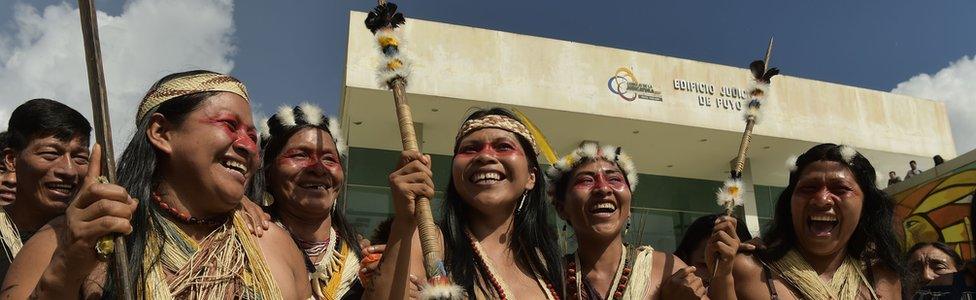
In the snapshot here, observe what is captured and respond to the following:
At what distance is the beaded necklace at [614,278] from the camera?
10.2 ft

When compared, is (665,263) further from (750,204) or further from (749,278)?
→ (750,204)

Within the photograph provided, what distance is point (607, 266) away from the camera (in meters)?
3.27

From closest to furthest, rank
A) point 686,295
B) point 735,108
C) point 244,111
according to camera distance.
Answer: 1. point 244,111
2. point 686,295
3. point 735,108

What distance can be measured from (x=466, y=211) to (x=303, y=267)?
76 cm

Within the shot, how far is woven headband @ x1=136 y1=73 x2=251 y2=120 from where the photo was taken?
243cm

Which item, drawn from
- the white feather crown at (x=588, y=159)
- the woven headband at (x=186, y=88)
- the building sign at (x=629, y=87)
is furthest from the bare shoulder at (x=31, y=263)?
the building sign at (x=629, y=87)

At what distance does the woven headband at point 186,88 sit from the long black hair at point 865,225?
2522 mm

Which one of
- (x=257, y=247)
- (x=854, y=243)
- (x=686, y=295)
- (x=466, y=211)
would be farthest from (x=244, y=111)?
(x=854, y=243)

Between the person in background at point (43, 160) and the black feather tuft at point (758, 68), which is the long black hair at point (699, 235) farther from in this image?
the person in background at point (43, 160)

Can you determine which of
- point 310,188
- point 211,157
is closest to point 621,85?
point 310,188

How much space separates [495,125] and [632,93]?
1157cm

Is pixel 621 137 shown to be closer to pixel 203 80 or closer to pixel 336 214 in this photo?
pixel 336 214

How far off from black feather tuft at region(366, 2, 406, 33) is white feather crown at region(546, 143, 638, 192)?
124 cm

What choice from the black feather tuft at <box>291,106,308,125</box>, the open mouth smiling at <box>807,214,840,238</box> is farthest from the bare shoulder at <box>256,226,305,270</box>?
the open mouth smiling at <box>807,214,840,238</box>
